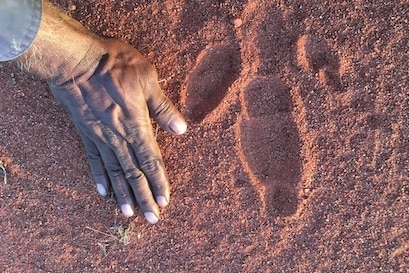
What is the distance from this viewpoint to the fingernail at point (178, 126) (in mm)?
1734

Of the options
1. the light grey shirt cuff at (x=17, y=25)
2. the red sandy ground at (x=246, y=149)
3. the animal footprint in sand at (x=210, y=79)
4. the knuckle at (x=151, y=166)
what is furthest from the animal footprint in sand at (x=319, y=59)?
the light grey shirt cuff at (x=17, y=25)

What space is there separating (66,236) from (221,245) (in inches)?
23.8

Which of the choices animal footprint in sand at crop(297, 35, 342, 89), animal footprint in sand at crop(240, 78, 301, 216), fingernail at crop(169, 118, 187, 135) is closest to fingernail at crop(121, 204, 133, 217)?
fingernail at crop(169, 118, 187, 135)

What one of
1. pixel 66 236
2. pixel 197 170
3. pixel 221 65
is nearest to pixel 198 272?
pixel 197 170

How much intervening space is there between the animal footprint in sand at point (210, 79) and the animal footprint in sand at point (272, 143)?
9 cm

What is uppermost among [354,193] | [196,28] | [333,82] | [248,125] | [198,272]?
[196,28]

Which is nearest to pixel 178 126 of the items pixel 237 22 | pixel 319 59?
pixel 237 22

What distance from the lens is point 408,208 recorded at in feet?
5.83

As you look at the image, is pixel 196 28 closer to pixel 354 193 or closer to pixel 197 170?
pixel 197 170

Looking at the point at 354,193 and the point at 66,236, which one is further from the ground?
the point at 354,193

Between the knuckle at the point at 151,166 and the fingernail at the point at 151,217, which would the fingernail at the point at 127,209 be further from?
the knuckle at the point at 151,166

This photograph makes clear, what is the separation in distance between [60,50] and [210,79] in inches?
21.1

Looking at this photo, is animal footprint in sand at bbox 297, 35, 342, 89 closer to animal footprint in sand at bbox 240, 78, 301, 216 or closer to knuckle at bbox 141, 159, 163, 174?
animal footprint in sand at bbox 240, 78, 301, 216

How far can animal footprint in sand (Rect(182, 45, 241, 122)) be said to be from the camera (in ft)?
5.86
